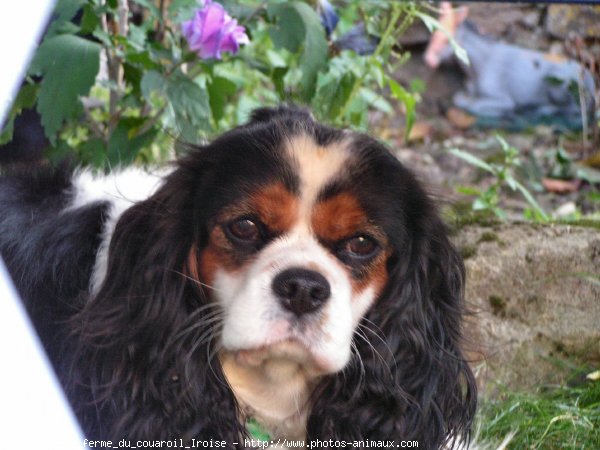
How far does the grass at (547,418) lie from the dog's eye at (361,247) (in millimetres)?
881

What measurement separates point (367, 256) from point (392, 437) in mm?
531

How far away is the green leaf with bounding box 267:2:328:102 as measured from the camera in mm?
3166

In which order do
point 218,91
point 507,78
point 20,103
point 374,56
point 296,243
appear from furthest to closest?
point 507,78, point 374,56, point 218,91, point 20,103, point 296,243

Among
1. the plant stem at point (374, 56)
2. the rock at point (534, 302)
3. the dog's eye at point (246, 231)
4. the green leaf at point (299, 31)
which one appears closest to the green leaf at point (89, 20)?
the green leaf at point (299, 31)

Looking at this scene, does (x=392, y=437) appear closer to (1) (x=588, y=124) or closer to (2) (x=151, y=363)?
(2) (x=151, y=363)

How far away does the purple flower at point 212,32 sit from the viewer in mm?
2979

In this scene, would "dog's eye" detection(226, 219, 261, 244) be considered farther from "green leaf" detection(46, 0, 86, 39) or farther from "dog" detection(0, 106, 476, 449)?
"green leaf" detection(46, 0, 86, 39)

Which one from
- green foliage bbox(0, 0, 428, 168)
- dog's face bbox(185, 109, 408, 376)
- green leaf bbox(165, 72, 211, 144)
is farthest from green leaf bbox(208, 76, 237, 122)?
dog's face bbox(185, 109, 408, 376)

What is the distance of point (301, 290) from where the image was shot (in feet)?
7.00

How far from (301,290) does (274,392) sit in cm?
49

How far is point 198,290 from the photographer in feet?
7.89

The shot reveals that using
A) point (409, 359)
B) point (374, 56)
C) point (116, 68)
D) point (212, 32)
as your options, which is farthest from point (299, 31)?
point (409, 359)

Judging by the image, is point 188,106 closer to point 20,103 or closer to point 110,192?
point 110,192

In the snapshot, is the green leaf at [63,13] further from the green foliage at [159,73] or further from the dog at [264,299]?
the dog at [264,299]
